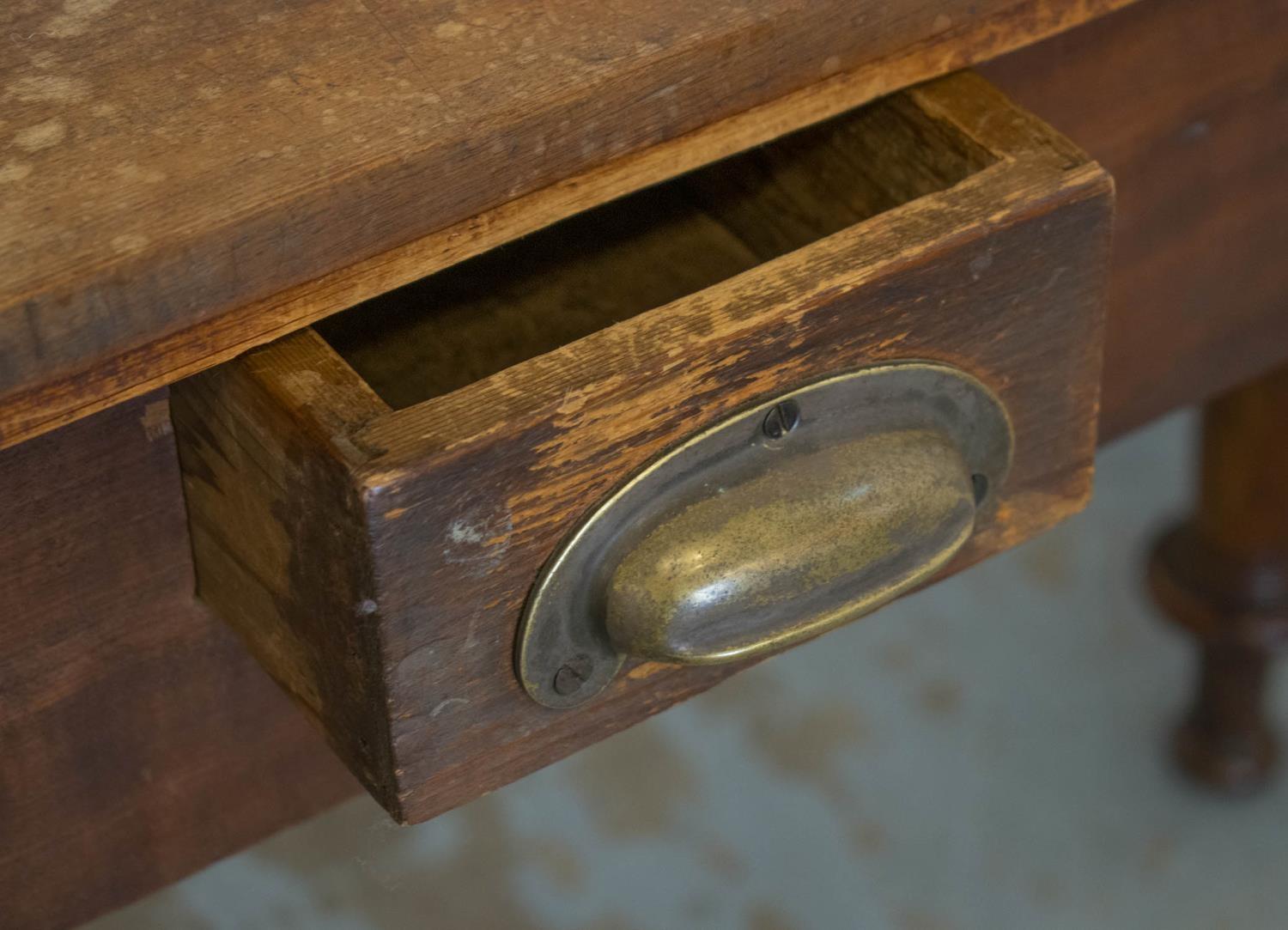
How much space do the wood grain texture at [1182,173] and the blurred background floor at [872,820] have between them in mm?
530

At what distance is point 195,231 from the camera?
43cm

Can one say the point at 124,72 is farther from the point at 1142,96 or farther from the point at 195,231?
the point at 1142,96

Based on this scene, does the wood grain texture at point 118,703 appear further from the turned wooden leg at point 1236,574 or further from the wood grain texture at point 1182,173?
the turned wooden leg at point 1236,574

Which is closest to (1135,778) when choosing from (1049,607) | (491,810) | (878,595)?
(1049,607)

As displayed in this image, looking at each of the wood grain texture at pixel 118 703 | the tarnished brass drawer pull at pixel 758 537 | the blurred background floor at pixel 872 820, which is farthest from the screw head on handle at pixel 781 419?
the blurred background floor at pixel 872 820

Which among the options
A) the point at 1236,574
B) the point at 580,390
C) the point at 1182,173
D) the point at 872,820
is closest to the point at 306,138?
the point at 580,390

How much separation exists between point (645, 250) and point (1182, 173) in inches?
9.1

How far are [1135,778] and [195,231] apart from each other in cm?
98

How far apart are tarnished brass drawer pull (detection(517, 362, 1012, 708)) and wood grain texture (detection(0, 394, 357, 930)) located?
107 millimetres

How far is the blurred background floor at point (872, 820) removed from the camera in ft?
4.00

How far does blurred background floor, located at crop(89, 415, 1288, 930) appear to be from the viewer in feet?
4.00

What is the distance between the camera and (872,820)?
1.28m

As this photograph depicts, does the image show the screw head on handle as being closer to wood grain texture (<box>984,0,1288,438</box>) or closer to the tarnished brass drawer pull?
the tarnished brass drawer pull

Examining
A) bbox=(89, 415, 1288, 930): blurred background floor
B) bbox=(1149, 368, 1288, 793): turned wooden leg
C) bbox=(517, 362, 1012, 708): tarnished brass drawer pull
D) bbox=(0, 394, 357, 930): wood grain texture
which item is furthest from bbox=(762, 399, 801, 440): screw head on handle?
bbox=(89, 415, 1288, 930): blurred background floor
